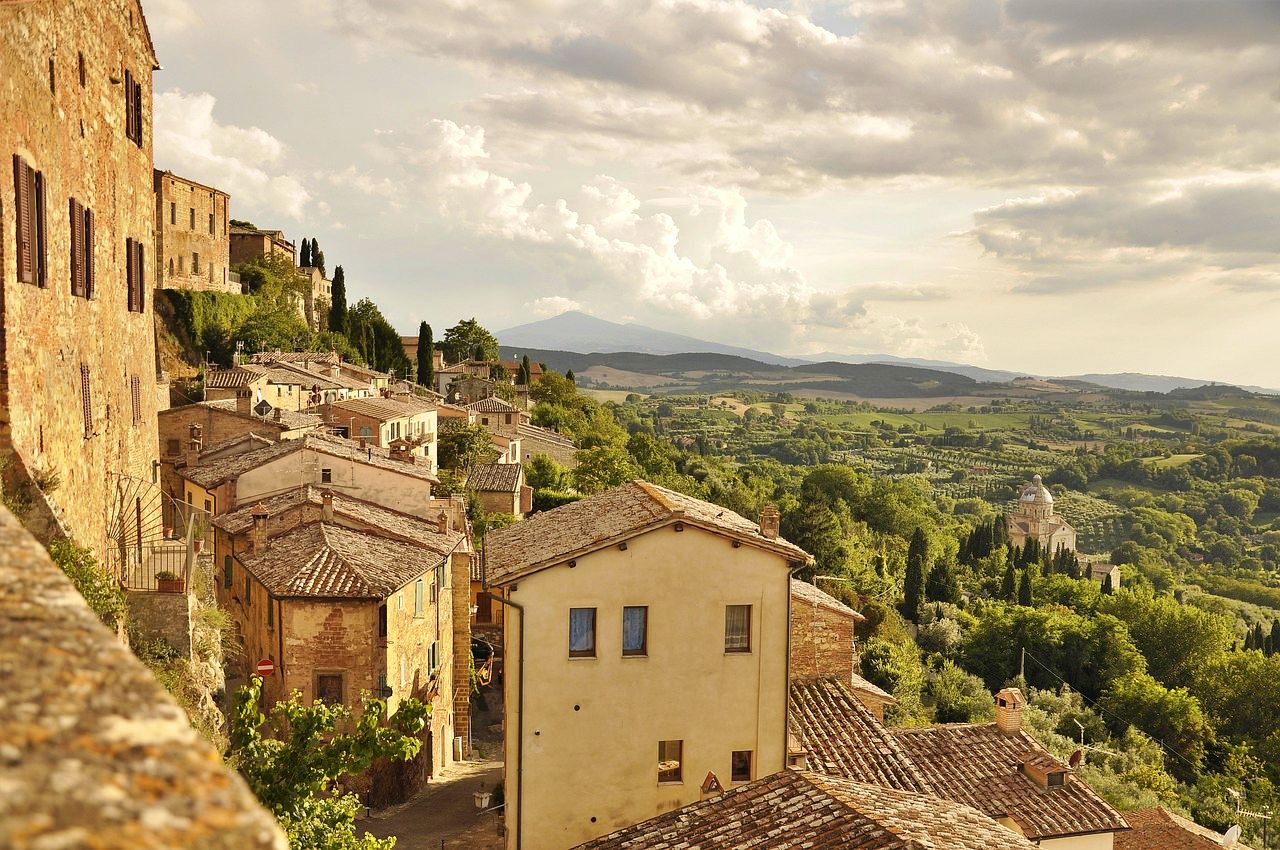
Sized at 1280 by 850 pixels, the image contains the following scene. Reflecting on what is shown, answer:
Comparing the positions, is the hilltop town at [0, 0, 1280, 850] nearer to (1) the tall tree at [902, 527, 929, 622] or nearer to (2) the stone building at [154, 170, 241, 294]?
(2) the stone building at [154, 170, 241, 294]

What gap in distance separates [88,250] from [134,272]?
3917 mm

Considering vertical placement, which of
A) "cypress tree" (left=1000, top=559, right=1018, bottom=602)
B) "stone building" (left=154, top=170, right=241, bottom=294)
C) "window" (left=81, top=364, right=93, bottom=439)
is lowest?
"cypress tree" (left=1000, top=559, right=1018, bottom=602)

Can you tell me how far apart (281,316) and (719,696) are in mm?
64260

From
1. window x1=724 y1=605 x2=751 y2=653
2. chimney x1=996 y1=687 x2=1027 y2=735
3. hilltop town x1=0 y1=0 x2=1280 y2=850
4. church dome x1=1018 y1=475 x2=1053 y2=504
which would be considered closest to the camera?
hilltop town x1=0 y1=0 x2=1280 y2=850

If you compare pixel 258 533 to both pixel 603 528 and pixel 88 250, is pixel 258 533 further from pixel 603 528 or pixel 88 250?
pixel 603 528

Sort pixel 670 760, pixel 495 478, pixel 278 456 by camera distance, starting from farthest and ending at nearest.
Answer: pixel 495 478, pixel 278 456, pixel 670 760

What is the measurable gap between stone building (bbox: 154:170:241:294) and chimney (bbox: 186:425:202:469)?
29452 mm

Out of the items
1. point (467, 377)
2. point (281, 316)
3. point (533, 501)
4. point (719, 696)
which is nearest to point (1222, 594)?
point (467, 377)

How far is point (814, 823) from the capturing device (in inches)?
529

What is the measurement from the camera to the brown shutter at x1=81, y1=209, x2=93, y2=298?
46.6 ft

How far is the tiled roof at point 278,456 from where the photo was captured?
3080 centimetres

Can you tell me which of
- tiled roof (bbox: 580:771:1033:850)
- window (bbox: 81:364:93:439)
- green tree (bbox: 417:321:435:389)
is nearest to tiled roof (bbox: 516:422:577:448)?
green tree (bbox: 417:321:435:389)

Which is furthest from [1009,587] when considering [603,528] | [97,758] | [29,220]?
[97,758]

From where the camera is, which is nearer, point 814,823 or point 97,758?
point 97,758
